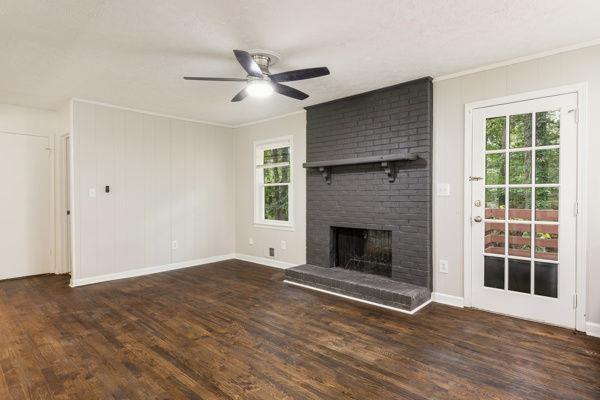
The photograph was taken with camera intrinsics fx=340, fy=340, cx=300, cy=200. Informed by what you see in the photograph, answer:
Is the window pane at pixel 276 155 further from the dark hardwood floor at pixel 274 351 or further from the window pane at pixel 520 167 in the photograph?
the window pane at pixel 520 167

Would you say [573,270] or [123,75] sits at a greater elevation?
[123,75]

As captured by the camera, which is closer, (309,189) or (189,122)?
(309,189)

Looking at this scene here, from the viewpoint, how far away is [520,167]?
3.19 meters

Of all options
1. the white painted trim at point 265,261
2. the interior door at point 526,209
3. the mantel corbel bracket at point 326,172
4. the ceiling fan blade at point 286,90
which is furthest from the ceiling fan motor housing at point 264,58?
the white painted trim at point 265,261

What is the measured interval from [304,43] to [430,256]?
254cm

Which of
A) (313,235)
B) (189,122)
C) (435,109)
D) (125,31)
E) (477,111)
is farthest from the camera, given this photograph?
(189,122)

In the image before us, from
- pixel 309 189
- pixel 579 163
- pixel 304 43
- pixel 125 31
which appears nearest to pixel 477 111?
pixel 579 163

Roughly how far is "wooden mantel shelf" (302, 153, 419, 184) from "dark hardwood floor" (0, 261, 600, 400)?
157 centimetres

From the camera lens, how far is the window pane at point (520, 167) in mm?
3142

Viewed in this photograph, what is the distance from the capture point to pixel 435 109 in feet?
12.2

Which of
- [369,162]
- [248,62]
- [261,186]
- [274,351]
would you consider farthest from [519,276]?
[261,186]

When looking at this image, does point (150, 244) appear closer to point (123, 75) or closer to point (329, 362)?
point (123, 75)

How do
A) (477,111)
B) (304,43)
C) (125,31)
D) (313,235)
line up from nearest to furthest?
(125,31), (304,43), (477,111), (313,235)

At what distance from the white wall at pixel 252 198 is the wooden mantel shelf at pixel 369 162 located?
49cm
